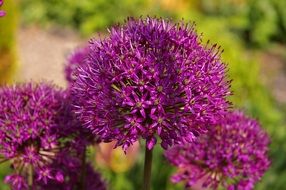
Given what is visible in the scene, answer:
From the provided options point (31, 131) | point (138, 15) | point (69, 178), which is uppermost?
point (138, 15)

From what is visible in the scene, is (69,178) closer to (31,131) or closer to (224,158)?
(31,131)

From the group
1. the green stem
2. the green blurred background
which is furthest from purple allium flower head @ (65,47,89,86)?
the green blurred background

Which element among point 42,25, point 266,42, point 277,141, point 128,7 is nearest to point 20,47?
point 42,25

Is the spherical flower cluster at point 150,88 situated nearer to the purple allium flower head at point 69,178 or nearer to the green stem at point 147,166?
the green stem at point 147,166

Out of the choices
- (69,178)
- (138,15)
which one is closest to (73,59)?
(69,178)

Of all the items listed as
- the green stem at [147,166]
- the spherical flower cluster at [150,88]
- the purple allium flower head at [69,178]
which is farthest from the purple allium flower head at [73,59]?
the green stem at [147,166]

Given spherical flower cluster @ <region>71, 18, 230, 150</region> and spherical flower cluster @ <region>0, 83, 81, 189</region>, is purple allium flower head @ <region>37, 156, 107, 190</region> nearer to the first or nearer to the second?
spherical flower cluster @ <region>0, 83, 81, 189</region>

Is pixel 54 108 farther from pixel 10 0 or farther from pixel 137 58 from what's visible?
pixel 10 0
